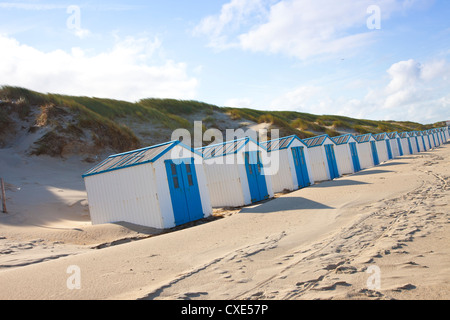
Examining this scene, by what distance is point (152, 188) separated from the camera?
1123 centimetres

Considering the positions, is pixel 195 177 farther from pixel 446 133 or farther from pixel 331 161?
pixel 446 133

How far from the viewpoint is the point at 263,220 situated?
998cm

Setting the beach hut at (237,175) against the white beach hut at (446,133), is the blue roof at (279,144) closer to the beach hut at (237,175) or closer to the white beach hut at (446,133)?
the beach hut at (237,175)

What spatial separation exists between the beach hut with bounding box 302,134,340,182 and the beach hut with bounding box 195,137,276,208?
6793 millimetres

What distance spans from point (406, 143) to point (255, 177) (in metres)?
35.5

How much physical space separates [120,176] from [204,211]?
3.16m

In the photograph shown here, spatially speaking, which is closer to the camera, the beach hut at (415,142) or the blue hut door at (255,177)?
the blue hut door at (255,177)

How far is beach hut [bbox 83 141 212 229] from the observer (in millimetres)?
11312

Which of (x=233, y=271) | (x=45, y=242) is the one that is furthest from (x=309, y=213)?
(x=45, y=242)

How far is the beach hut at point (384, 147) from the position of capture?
35344 mm

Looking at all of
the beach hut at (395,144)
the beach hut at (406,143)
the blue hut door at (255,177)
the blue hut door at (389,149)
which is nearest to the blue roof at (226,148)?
the blue hut door at (255,177)

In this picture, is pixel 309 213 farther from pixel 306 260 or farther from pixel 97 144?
pixel 97 144

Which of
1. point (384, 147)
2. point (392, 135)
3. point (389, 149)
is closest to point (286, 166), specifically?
point (384, 147)

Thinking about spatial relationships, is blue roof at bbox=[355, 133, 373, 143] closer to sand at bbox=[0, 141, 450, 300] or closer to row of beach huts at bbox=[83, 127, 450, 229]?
row of beach huts at bbox=[83, 127, 450, 229]
